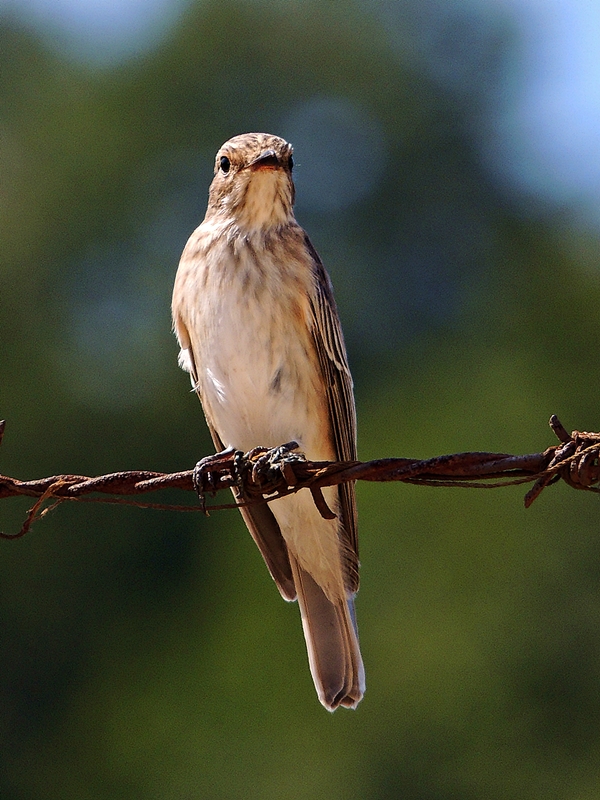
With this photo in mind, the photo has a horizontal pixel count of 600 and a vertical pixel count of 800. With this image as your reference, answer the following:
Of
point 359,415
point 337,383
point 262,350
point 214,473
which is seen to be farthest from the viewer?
point 359,415

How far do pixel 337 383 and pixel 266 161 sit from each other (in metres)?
1.08

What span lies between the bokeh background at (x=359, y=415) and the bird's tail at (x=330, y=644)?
575 inches

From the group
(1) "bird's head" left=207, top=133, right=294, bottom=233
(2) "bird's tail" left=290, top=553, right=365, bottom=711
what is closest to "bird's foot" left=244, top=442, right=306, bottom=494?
(2) "bird's tail" left=290, top=553, right=365, bottom=711

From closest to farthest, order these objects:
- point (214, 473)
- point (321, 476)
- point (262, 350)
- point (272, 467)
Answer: point (321, 476) → point (272, 467) → point (214, 473) → point (262, 350)

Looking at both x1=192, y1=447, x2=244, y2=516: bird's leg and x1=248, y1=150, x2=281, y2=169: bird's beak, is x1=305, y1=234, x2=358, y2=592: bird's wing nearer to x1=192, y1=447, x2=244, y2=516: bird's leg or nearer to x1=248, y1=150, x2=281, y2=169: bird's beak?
x1=248, y1=150, x2=281, y2=169: bird's beak

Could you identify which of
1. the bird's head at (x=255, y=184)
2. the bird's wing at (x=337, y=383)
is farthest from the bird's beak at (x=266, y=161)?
the bird's wing at (x=337, y=383)

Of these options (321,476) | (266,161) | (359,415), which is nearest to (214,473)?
(321,476)

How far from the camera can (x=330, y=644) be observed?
20.0ft

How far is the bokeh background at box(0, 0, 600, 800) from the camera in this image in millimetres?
21906

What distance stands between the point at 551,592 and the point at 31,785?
9.59m

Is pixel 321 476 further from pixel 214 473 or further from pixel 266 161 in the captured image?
pixel 266 161

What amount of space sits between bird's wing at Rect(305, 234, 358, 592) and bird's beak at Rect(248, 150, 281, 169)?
1.41 feet

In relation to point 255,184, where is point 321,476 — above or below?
below

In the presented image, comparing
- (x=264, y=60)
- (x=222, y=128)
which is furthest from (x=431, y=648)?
(x=264, y=60)
